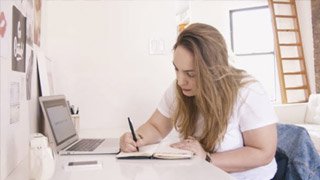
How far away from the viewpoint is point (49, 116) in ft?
4.27

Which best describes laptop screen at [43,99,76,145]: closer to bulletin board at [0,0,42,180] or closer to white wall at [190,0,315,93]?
bulletin board at [0,0,42,180]

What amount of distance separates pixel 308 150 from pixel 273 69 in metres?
3.94

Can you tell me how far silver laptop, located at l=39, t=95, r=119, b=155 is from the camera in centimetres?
121

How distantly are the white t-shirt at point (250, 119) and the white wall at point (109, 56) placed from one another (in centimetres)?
101

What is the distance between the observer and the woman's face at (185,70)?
1.20 meters

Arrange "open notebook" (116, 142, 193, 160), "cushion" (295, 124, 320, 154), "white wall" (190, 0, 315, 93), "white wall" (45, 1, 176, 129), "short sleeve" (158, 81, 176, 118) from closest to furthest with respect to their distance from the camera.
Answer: "open notebook" (116, 142, 193, 160)
"short sleeve" (158, 81, 176, 118)
"white wall" (45, 1, 176, 129)
"cushion" (295, 124, 320, 154)
"white wall" (190, 0, 315, 93)

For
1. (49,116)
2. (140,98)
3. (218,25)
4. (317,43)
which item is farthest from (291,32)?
(49,116)

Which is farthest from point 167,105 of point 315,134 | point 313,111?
point 313,111

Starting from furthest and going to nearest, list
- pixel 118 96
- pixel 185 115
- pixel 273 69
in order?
1. pixel 273 69
2. pixel 118 96
3. pixel 185 115

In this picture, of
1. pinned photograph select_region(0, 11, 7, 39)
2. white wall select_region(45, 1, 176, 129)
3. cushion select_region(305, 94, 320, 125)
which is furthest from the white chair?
pinned photograph select_region(0, 11, 7, 39)

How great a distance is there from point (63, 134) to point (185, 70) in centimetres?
60

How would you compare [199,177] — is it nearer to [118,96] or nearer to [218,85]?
[218,85]

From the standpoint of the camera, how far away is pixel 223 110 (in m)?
1.15

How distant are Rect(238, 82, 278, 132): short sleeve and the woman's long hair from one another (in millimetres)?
33
